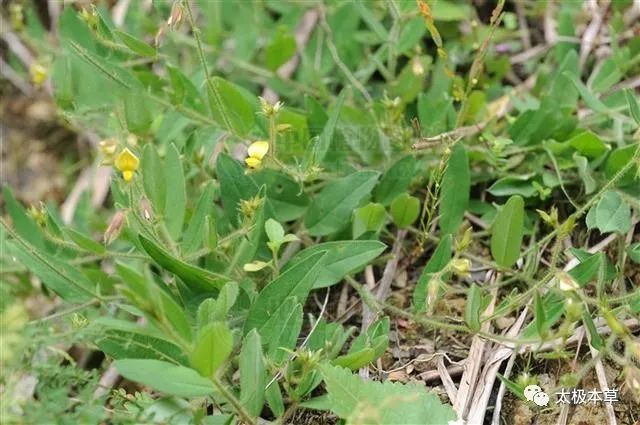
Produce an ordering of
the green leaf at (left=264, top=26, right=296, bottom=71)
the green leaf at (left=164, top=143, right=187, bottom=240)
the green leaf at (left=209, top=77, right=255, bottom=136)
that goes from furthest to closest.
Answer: the green leaf at (left=264, top=26, right=296, bottom=71)
the green leaf at (left=209, top=77, right=255, bottom=136)
the green leaf at (left=164, top=143, right=187, bottom=240)

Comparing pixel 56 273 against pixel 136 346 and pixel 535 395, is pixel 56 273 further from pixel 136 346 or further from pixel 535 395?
pixel 535 395

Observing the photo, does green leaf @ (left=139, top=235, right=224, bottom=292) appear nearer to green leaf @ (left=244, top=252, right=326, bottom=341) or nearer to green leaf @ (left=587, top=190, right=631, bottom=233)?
green leaf @ (left=244, top=252, right=326, bottom=341)

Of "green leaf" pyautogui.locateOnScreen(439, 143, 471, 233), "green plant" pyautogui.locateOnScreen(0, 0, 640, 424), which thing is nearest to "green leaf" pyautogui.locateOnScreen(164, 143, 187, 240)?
"green plant" pyautogui.locateOnScreen(0, 0, 640, 424)

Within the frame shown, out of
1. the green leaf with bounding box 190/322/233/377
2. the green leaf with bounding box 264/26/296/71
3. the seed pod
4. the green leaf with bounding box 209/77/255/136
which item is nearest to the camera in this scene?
the green leaf with bounding box 190/322/233/377

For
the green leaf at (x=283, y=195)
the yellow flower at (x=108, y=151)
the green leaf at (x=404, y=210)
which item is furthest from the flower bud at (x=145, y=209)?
the green leaf at (x=404, y=210)

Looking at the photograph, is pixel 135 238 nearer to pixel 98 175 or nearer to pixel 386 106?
pixel 386 106

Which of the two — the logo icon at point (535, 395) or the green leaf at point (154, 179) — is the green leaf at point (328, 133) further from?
the logo icon at point (535, 395)

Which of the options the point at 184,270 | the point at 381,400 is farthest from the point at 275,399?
the point at 184,270
